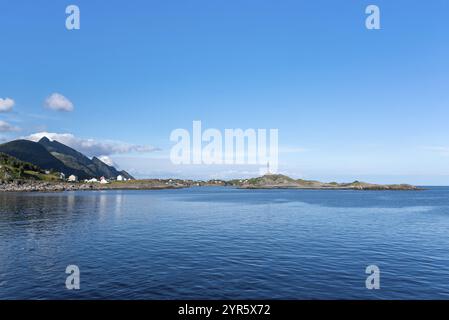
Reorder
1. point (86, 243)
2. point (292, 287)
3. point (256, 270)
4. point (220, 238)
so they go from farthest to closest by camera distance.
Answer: point (220, 238)
point (86, 243)
point (256, 270)
point (292, 287)

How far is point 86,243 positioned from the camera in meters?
55.4

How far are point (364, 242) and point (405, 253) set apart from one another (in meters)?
9.17

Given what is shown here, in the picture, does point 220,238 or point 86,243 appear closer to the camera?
point 86,243

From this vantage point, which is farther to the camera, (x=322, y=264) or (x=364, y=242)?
(x=364, y=242)

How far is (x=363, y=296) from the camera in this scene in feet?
99.0

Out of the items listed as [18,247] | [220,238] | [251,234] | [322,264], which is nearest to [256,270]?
[322,264]

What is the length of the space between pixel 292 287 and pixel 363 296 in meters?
7.06

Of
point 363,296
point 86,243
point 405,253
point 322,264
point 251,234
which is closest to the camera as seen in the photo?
point 363,296
